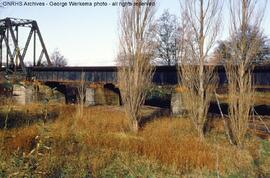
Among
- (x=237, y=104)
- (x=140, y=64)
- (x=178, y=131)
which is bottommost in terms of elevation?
(x=178, y=131)

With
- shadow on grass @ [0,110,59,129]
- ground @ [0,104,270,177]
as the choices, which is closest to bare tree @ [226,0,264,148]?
ground @ [0,104,270,177]

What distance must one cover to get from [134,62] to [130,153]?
15.4 feet

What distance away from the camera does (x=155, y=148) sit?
8.85 m

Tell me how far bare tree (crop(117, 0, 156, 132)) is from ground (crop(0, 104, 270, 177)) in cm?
109

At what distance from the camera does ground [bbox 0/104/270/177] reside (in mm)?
6089

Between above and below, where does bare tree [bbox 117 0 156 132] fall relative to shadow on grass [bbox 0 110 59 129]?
above

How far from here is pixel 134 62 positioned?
12.2 m

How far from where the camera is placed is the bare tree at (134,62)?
39.7 feet

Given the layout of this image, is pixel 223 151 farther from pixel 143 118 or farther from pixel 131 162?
pixel 143 118

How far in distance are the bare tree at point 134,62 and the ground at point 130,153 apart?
109 centimetres

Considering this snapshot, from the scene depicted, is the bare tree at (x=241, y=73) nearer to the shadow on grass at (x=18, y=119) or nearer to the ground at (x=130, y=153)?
the ground at (x=130, y=153)

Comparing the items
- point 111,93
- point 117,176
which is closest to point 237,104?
point 117,176

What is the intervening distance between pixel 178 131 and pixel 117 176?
6421mm

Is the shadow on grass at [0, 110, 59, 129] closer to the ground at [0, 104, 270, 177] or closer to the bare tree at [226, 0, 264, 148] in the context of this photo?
the ground at [0, 104, 270, 177]
